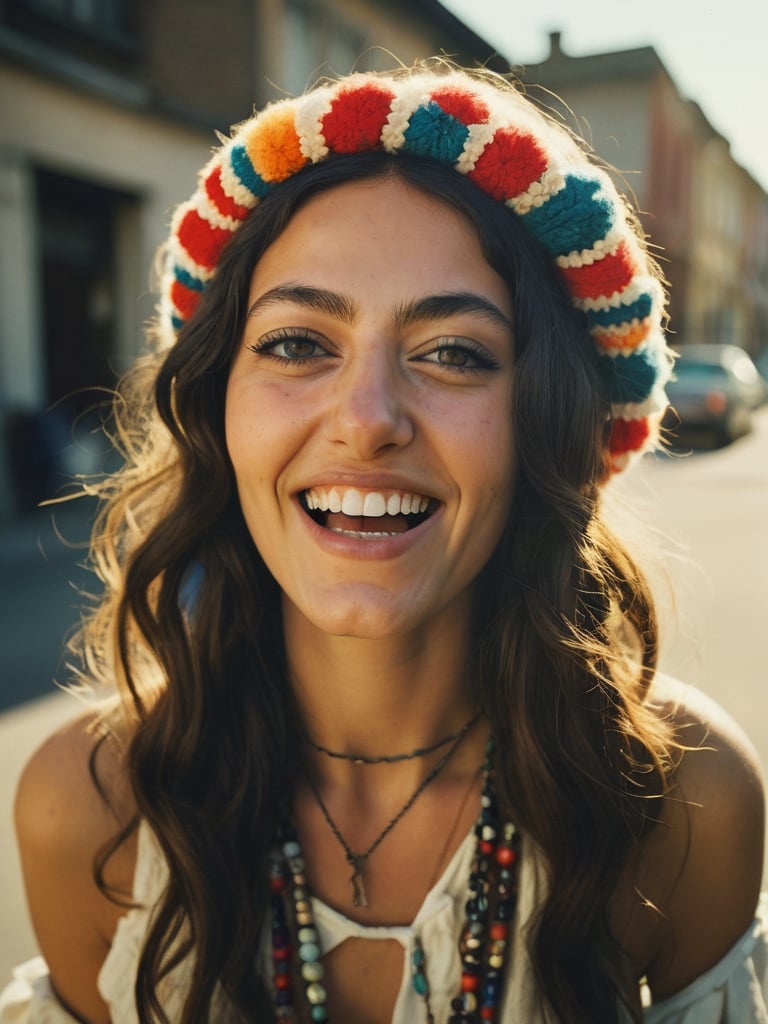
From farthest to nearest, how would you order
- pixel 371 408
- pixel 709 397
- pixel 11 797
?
pixel 709 397
pixel 11 797
pixel 371 408

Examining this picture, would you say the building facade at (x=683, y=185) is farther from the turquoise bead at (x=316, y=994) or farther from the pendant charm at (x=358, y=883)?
the turquoise bead at (x=316, y=994)

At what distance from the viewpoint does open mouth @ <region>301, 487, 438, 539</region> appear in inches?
58.7

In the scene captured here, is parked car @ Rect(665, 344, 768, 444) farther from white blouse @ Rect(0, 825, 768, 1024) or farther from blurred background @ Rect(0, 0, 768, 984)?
white blouse @ Rect(0, 825, 768, 1024)

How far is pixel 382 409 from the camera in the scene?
143 cm

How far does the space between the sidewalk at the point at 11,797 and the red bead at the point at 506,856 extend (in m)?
0.94

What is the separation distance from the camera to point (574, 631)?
1.64 metres

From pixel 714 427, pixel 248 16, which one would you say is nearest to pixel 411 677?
pixel 248 16

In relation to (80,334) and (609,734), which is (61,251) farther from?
(609,734)

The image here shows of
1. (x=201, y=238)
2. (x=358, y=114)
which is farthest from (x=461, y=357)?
(x=201, y=238)

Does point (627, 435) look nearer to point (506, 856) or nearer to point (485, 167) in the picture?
point (485, 167)

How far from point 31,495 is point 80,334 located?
275 cm

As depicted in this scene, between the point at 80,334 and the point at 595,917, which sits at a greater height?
the point at 80,334

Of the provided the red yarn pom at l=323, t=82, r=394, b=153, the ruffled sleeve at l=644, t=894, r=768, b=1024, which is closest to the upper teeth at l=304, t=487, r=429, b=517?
the red yarn pom at l=323, t=82, r=394, b=153

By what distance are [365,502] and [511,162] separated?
2.03ft
